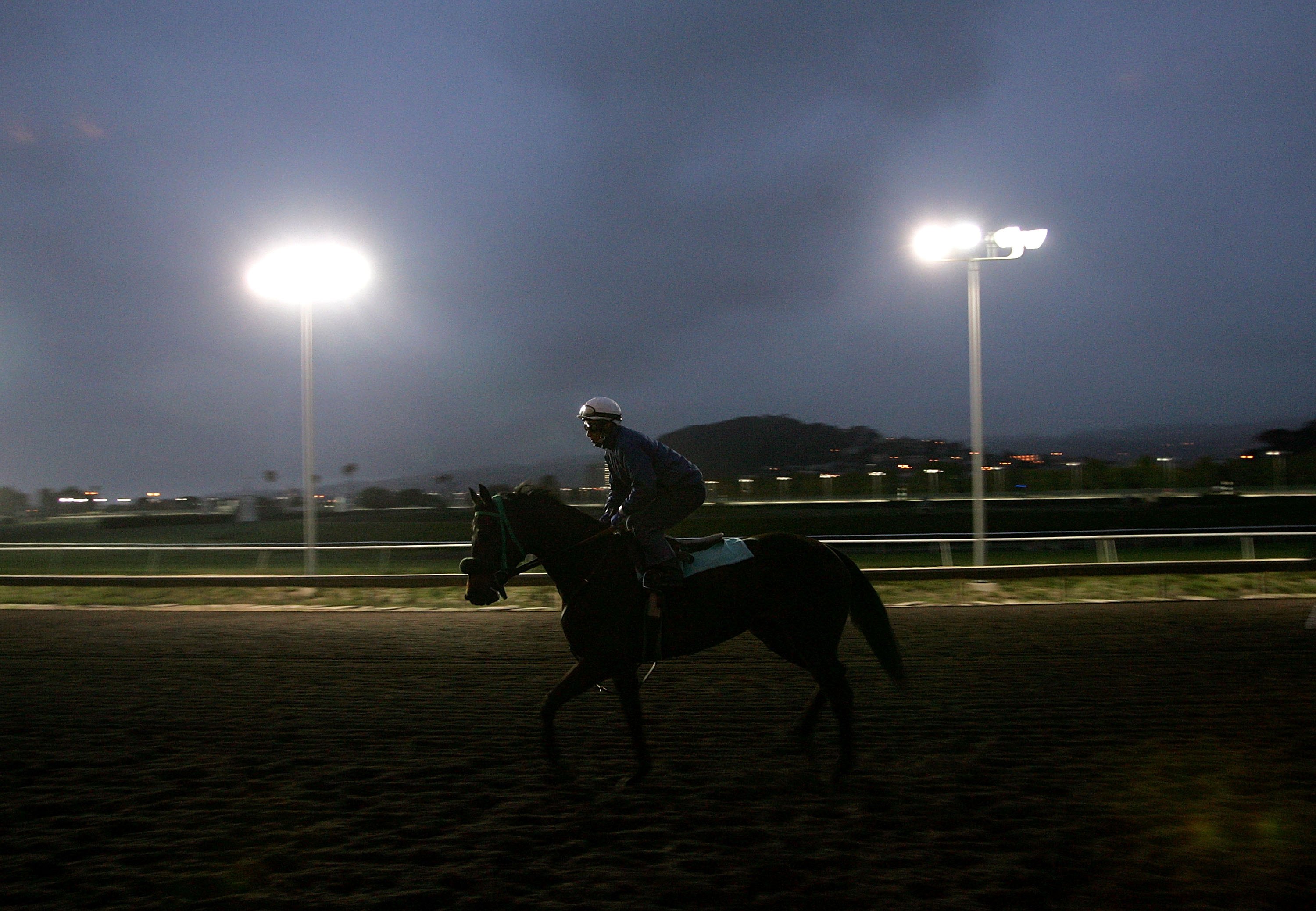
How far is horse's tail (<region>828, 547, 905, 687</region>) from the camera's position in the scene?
558cm

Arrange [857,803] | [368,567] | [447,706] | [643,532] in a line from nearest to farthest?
[857,803], [643,532], [447,706], [368,567]

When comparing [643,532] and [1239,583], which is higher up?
[643,532]

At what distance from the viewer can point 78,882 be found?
11.5ft

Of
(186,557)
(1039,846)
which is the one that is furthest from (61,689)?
(186,557)

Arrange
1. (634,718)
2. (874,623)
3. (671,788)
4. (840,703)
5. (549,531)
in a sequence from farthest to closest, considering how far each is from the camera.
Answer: (874,623) < (549,531) < (840,703) < (634,718) < (671,788)

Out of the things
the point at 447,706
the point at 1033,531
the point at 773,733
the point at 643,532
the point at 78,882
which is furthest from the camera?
the point at 1033,531

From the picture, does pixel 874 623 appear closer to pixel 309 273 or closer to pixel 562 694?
pixel 562 694

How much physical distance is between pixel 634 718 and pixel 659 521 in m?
1.09

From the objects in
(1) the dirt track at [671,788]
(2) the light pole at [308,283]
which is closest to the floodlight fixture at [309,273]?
(2) the light pole at [308,283]

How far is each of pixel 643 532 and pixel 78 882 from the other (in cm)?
295

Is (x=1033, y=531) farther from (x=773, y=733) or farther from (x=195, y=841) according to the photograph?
(x=195, y=841)

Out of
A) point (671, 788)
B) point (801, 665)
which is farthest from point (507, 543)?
point (801, 665)

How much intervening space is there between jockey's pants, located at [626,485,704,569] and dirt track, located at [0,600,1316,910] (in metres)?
1.19

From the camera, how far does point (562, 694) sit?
16.1 feet
